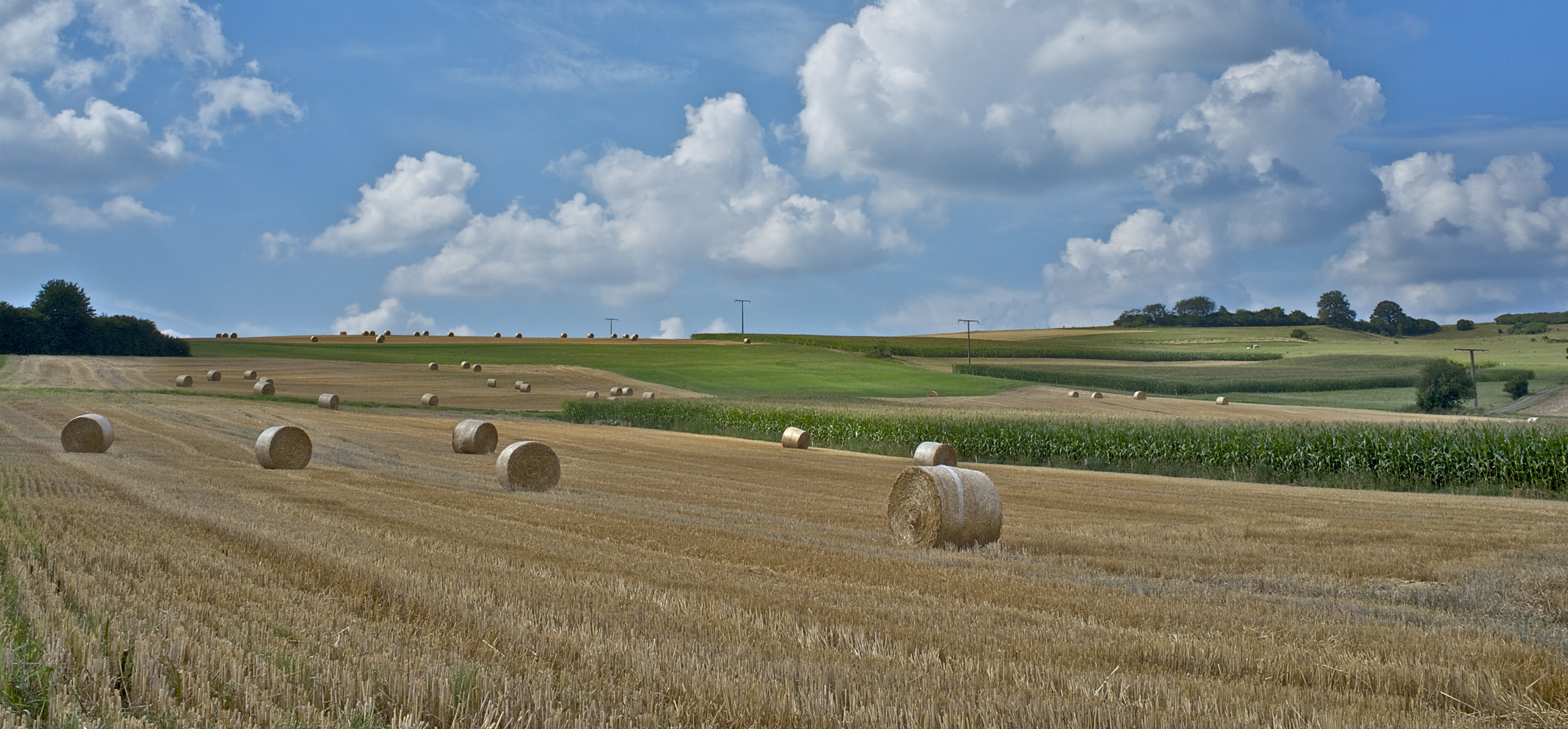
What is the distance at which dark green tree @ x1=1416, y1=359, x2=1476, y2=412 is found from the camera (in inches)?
2400

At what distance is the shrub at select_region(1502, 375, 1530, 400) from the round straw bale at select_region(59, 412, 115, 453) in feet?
242

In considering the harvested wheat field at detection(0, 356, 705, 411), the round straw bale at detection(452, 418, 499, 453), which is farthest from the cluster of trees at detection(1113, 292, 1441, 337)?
the round straw bale at detection(452, 418, 499, 453)

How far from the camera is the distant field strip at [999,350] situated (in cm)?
8712

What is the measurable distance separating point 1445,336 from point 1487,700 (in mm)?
109506

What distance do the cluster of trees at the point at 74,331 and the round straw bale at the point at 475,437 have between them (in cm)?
5973

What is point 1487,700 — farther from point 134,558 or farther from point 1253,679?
point 134,558

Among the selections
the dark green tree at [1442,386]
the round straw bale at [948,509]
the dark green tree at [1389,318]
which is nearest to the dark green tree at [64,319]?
the round straw bale at [948,509]

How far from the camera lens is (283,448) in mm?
17688

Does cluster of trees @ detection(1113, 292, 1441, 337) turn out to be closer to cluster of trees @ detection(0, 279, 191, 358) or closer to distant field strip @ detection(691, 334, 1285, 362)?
distant field strip @ detection(691, 334, 1285, 362)

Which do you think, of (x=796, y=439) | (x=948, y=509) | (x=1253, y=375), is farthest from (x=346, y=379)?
(x=1253, y=375)

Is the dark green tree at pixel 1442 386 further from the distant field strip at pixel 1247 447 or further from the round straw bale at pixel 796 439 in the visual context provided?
the round straw bale at pixel 796 439

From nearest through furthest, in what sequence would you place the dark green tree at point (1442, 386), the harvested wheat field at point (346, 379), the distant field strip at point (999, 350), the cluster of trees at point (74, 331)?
the harvested wheat field at point (346, 379) → the dark green tree at point (1442, 386) → the cluster of trees at point (74, 331) → the distant field strip at point (999, 350)

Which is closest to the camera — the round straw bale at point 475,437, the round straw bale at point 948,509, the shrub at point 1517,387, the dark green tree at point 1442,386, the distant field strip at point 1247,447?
the round straw bale at point 948,509

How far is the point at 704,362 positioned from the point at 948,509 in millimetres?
66030
